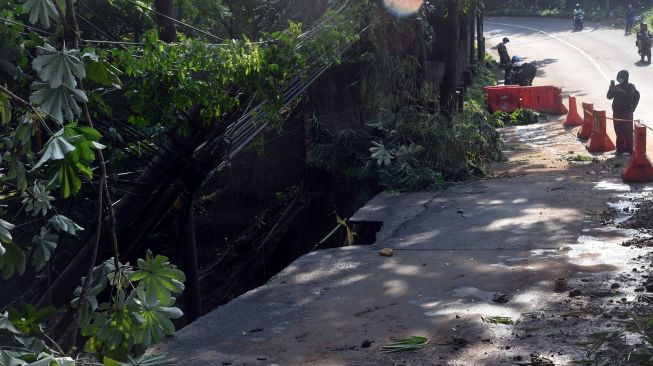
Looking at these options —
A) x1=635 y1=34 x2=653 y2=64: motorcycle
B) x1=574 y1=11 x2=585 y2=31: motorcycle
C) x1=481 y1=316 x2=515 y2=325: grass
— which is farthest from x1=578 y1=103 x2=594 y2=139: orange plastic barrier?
x1=574 y1=11 x2=585 y2=31: motorcycle

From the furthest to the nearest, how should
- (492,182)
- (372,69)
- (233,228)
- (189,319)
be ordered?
1. (233,228)
2. (372,69)
3. (492,182)
4. (189,319)

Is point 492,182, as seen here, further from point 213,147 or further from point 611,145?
point 213,147

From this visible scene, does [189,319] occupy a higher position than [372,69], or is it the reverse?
[372,69]

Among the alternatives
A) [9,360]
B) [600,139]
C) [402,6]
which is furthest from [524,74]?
[9,360]

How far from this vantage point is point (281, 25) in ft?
56.5

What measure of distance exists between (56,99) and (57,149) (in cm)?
42

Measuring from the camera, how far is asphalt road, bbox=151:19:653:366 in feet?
21.9

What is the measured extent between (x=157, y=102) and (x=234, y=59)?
0.90 m

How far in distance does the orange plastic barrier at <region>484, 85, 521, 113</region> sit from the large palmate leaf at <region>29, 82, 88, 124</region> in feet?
68.3

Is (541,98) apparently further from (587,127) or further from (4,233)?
(4,233)

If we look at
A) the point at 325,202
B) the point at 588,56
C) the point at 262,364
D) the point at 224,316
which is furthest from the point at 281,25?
the point at 588,56

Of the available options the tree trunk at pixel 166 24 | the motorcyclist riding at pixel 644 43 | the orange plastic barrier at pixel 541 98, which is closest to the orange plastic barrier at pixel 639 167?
the tree trunk at pixel 166 24

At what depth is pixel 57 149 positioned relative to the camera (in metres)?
3.43

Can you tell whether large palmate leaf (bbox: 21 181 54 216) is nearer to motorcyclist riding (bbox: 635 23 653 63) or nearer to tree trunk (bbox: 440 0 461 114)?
tree trunk (bbox: 440 0 461 114)
